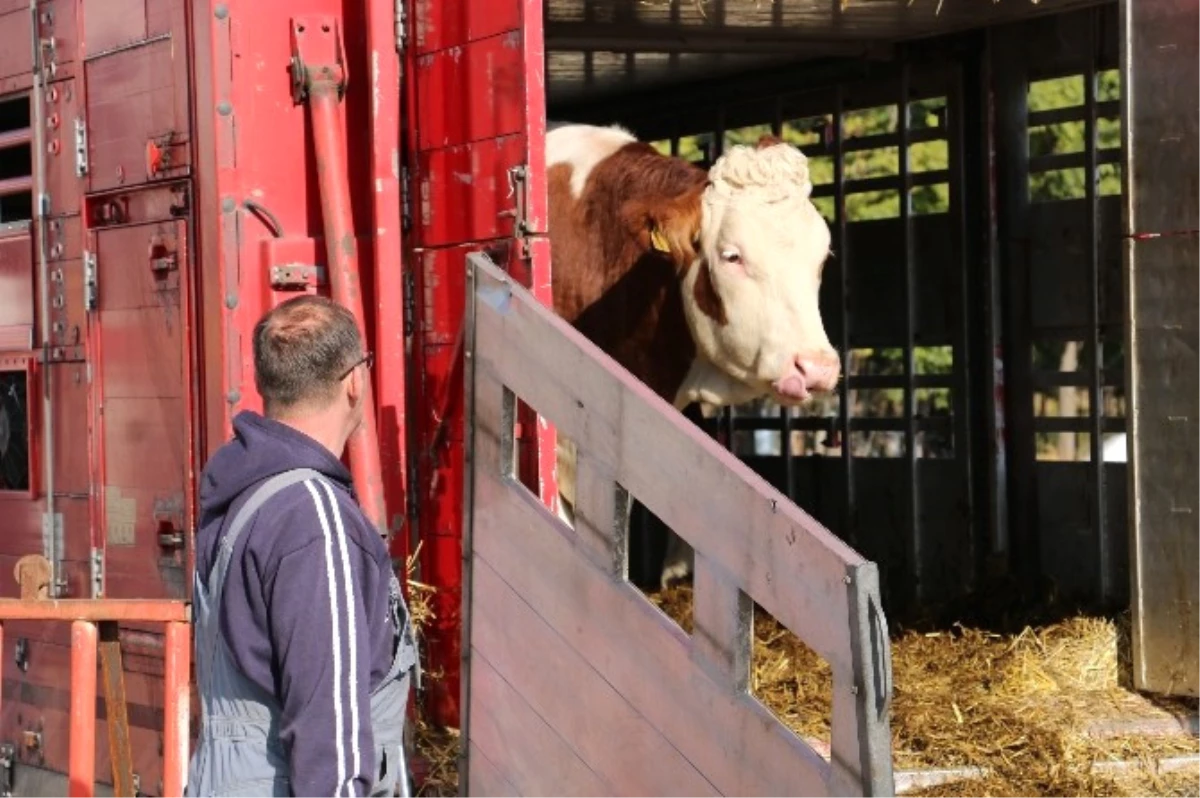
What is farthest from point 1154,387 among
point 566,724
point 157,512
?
point 157,512

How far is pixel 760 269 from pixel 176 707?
2.85m

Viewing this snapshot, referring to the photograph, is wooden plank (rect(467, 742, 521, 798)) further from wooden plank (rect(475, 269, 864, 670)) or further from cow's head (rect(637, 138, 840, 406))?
cow's head (rect(637, 138, 840, 406))

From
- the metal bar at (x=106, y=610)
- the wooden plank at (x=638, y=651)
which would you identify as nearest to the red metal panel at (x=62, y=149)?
the metal bar at (x=106, y=610)

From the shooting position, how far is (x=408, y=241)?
21.5 feet

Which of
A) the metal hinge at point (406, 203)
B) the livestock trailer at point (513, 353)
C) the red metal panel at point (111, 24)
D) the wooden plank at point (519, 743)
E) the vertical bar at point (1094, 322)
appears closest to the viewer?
the livestock trailer at point (513, 353)

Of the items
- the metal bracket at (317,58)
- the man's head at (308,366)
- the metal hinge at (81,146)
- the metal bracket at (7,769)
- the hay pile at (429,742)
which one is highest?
the metal bracket at (317,58)

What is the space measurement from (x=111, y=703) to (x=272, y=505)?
85.4 inches

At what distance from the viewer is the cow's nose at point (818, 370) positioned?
7234 millimetres

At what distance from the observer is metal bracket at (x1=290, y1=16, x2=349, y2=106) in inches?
253

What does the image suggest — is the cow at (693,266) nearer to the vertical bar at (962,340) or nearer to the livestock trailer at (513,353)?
the livestock trailer at (513,353)

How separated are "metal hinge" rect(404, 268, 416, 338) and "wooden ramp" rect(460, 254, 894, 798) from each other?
1098 mm

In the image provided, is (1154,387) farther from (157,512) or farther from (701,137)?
(701,137)

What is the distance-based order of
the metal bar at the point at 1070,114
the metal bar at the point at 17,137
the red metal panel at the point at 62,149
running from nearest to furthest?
the red metal panel at the point at 62,149, the metal bar at the point at 17,137, the metal bar at the point at 1070,114

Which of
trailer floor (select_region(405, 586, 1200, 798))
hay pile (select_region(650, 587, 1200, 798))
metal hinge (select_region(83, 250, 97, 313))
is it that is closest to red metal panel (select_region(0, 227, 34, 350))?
metal hinge (select_region(83, 250, 97, 313))
